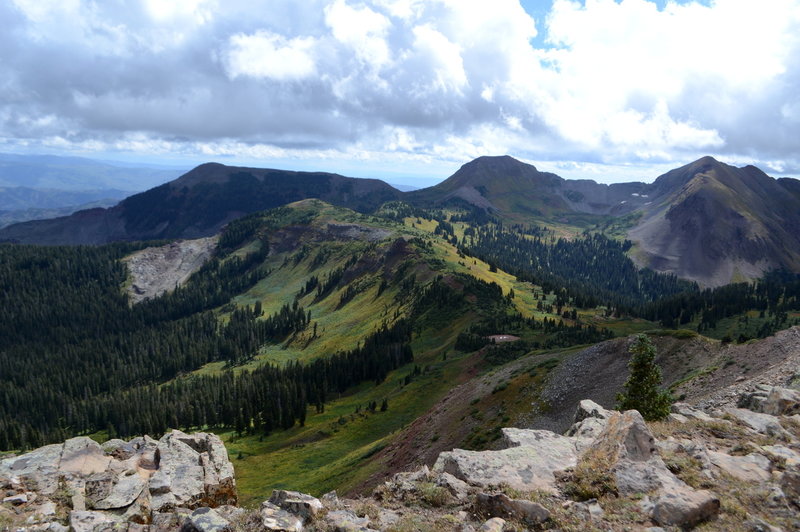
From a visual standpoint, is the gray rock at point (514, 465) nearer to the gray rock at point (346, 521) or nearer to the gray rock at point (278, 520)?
the gray rock at point (346, 521)

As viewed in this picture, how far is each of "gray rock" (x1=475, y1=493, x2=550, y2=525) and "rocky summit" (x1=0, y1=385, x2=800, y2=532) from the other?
4cm

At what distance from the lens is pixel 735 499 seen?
17281mm

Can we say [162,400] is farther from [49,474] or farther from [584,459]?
[584,459]

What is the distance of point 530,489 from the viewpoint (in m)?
20.6

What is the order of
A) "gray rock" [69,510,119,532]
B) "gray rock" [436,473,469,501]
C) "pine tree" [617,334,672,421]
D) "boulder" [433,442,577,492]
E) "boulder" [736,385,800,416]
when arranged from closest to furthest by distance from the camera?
1. "gray rock" [69,510,119,532]
2. "gray rock" [436,473,469,501]
3. "boulder" [433,442,577,492]
4. "boulder" [736,385,800,416]
5. "pine tree" [617,334,672,421]

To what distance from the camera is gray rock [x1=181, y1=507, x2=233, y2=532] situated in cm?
1772

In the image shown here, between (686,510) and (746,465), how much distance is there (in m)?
7.17

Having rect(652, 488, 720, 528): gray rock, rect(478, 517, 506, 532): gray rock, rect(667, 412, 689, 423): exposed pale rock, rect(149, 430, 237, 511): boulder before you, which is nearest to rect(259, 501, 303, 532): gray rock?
rect(478, 517, 506, 532): gray rock

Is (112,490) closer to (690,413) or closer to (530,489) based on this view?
(530,489)

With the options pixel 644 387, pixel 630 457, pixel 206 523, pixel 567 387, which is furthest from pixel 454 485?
pixel 567 387

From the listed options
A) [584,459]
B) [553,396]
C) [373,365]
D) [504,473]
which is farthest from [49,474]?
[373,365]

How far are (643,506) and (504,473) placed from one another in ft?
22.0

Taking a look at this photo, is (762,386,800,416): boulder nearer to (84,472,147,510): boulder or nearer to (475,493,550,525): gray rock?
(475,493,550,525): gray rock

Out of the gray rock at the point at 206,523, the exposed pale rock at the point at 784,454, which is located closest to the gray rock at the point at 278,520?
the gray rock at the point at 206,523
